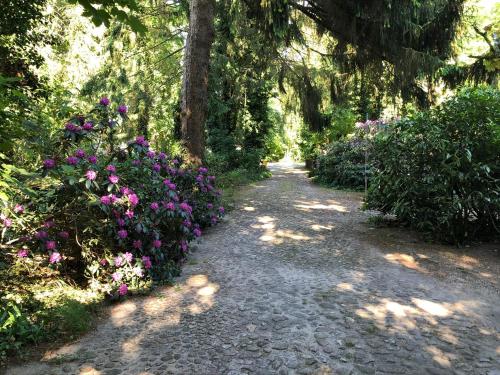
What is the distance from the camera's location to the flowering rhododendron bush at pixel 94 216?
3715 millimetres

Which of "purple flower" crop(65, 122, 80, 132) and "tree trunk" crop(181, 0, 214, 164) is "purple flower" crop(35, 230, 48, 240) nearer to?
"purple flower" crop(65, 122, 80, 132)

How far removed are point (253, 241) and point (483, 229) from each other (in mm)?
3635

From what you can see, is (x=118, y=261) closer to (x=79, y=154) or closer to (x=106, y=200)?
(x=106, y=200)

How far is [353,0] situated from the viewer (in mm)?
7059

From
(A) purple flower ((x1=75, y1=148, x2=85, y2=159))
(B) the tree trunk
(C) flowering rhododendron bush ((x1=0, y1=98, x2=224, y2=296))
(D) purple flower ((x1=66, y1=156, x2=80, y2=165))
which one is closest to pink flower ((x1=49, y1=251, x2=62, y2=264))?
(C) flowering rhododendron bush ((x1=0, y1=98, x2=224, y2=296))

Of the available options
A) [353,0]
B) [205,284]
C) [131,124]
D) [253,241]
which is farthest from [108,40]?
[205,284]

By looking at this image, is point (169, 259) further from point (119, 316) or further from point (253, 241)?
point (253, 241)

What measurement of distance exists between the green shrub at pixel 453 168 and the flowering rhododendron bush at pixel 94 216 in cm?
377

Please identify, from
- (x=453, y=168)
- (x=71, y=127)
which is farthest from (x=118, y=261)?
(x=453, y=168)

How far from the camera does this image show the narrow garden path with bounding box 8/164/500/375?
277 cm

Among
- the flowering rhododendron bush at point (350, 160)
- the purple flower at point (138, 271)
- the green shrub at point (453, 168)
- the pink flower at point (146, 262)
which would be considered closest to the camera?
the purple flower at point (138, 271)

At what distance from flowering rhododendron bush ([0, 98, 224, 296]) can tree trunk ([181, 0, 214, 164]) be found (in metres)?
3.30

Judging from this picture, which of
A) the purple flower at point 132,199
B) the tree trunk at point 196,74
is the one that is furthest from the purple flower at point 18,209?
the tree trunk at point 196,74

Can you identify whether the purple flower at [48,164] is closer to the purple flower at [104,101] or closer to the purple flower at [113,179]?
the purple flower at [113,179]
